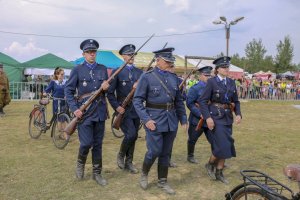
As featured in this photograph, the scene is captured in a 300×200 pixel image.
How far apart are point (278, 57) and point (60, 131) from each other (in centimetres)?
4848

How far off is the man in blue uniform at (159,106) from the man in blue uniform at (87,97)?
26.3 inches

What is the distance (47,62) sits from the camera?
22.1 meters

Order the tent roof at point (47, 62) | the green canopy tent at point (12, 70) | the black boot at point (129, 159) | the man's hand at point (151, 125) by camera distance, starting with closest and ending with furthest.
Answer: the man's hand at point (151, 125) → the black boot at point (129, 159) → the green canopy tent at point (12, 70) → the tent roof at point (47, 62)

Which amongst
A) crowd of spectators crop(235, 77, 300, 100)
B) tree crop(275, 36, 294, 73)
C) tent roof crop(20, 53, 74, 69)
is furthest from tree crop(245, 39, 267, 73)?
tent roof crop(20, 53, 74, 69)

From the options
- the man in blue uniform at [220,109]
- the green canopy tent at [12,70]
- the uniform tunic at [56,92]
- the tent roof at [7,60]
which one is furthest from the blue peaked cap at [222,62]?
the tent roof at [7,60]

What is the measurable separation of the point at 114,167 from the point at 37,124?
3236 millimetres

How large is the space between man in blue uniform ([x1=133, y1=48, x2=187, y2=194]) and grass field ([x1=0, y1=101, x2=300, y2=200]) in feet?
1.82

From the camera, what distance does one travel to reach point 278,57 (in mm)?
51906

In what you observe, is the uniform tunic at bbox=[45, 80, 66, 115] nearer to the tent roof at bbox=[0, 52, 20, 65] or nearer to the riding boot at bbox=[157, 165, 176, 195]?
the riding boot at bbox=[157, 165, 176, 195]

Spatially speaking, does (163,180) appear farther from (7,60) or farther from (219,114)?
(7,60)

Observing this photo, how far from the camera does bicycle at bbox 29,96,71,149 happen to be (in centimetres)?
812

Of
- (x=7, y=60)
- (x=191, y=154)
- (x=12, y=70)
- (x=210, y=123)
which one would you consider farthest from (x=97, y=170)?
(x=7, y=60)

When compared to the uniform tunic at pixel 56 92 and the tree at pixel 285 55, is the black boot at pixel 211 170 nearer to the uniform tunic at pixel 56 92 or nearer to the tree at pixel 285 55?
the uniform tunic at pixel 56 92

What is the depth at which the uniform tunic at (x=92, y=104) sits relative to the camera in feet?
18.0
